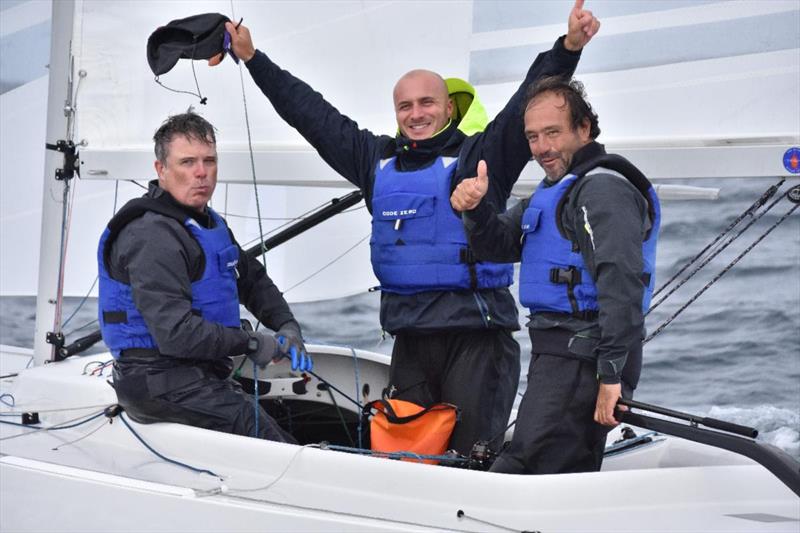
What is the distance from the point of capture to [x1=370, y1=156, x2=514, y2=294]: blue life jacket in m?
2.58

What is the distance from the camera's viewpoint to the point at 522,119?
2.55 m

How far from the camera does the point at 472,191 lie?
7.22ft

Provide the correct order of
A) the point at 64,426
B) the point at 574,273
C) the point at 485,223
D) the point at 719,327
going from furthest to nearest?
the point at 719,327 < the point at 64,426 < the point at 485,223 < the point at 574,273

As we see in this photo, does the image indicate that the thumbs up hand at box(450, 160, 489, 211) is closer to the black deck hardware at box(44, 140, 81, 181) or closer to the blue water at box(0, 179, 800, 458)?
the black deck hardware at box(44, 140, 81, 181)

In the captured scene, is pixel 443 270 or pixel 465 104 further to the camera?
pixel 465 104

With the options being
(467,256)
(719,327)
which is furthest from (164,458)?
(719,327)

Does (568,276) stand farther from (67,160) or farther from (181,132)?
(67,160)

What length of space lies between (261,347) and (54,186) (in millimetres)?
1077

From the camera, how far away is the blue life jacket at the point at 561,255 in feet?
7.18

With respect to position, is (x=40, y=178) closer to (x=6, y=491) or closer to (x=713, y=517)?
Answer: (x=6, y=491)

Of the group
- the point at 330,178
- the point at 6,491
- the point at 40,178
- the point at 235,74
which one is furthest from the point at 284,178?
the point at 40,178

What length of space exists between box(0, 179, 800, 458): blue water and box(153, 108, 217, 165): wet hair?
315cm

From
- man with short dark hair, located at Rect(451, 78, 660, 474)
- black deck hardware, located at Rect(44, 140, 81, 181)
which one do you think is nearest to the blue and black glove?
man with short dark hair, located at Rect(451, 78, 660, 474)

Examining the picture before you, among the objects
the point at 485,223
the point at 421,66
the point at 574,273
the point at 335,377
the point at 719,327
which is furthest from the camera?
the point at 719,327
